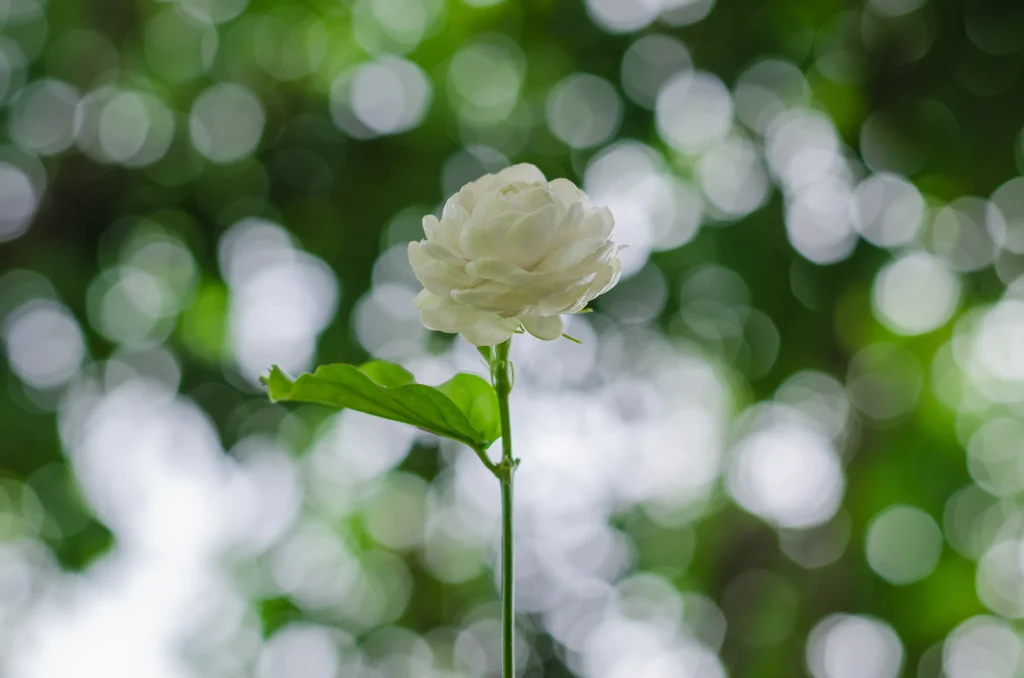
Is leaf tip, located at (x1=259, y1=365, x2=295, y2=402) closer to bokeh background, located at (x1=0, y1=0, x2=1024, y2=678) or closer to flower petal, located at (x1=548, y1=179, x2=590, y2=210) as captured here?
flower petal, located at (x1=548, y1=179, x2=590, y2=210)

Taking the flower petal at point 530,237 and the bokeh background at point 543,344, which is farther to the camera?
the bokeh background at point 543,344

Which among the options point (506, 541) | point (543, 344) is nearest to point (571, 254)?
point (506, 541)

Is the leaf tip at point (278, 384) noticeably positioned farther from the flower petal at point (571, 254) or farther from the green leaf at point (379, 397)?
the flower petal at point (571, 254)

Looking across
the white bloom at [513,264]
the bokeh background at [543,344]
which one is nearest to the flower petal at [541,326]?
the white bloom at [513,264]

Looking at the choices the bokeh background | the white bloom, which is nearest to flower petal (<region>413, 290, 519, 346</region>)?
the white bloom

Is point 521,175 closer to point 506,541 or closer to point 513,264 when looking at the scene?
point 513,264

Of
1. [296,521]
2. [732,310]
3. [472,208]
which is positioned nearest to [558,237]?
[472,208]
